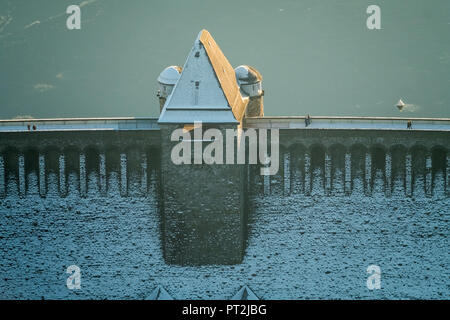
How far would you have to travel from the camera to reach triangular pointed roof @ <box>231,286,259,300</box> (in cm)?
4312

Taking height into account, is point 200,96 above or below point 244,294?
above

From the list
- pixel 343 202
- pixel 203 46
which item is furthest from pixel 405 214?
pixel 203 46

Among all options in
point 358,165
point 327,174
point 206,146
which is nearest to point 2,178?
point 206,146

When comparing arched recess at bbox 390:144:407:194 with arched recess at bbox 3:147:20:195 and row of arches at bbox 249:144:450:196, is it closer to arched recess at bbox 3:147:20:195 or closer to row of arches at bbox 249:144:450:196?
row of arches at bbox 249:144:450:196

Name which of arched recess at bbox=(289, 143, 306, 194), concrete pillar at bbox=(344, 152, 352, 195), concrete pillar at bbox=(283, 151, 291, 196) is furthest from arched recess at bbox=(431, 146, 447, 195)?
concrete pillar at bbox=(283, 151, 291, 196)

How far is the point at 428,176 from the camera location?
4247 centimetres

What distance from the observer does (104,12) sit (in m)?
128

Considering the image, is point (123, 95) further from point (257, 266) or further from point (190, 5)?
point (257, 266)

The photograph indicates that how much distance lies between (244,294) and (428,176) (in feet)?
45.7

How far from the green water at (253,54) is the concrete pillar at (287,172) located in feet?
238

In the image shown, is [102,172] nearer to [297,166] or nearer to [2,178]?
[2,178]

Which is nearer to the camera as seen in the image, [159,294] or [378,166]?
[378,166]

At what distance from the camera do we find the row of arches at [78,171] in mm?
42344
